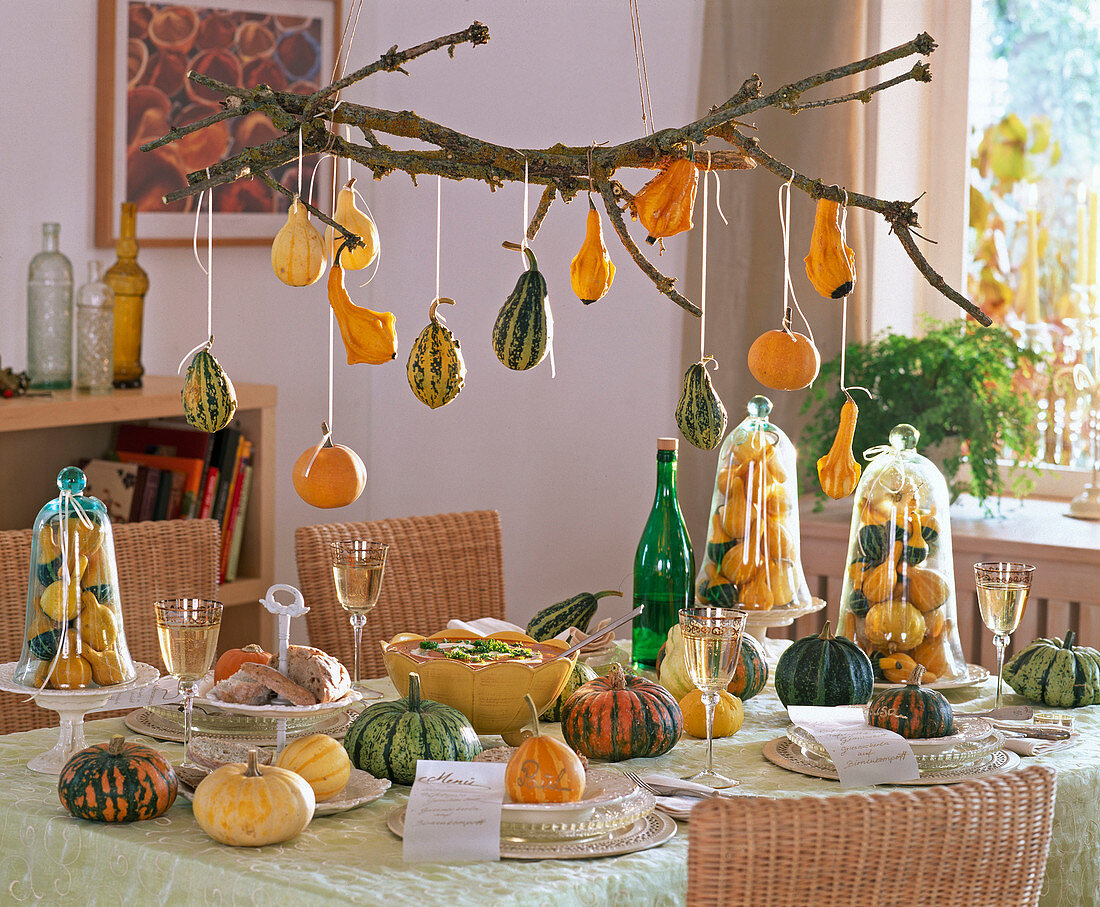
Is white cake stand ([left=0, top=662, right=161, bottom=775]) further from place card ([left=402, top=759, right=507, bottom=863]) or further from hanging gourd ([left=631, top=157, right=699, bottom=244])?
hanging gourd ([left=631, top=157, right=699, bottom=244])

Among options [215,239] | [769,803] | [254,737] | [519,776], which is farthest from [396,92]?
[769,803]

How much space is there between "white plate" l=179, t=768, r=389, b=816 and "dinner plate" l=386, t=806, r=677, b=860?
1.9 inches

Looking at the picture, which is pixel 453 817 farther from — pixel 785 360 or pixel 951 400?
pixel 951 400

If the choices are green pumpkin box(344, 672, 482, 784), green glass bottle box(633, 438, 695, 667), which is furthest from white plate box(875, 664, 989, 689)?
green pumpkin box(344, 672, 482, 784)

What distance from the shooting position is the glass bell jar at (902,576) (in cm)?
188

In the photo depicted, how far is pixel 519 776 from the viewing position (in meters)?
1.33

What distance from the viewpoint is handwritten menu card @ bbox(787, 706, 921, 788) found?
1506 mm

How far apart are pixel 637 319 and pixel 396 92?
833 mm

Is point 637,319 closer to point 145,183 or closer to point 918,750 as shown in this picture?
point 145,183

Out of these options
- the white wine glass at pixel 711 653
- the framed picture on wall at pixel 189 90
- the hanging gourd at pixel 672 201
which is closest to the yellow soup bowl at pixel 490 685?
the white wine glass at pixel 711 653

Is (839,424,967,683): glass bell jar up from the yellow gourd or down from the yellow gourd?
down

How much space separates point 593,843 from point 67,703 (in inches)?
22.7

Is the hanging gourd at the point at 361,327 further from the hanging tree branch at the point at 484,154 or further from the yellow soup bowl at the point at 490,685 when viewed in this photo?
the yellow soup bowl at the point at 490,685

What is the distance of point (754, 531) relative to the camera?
6.55 ft
